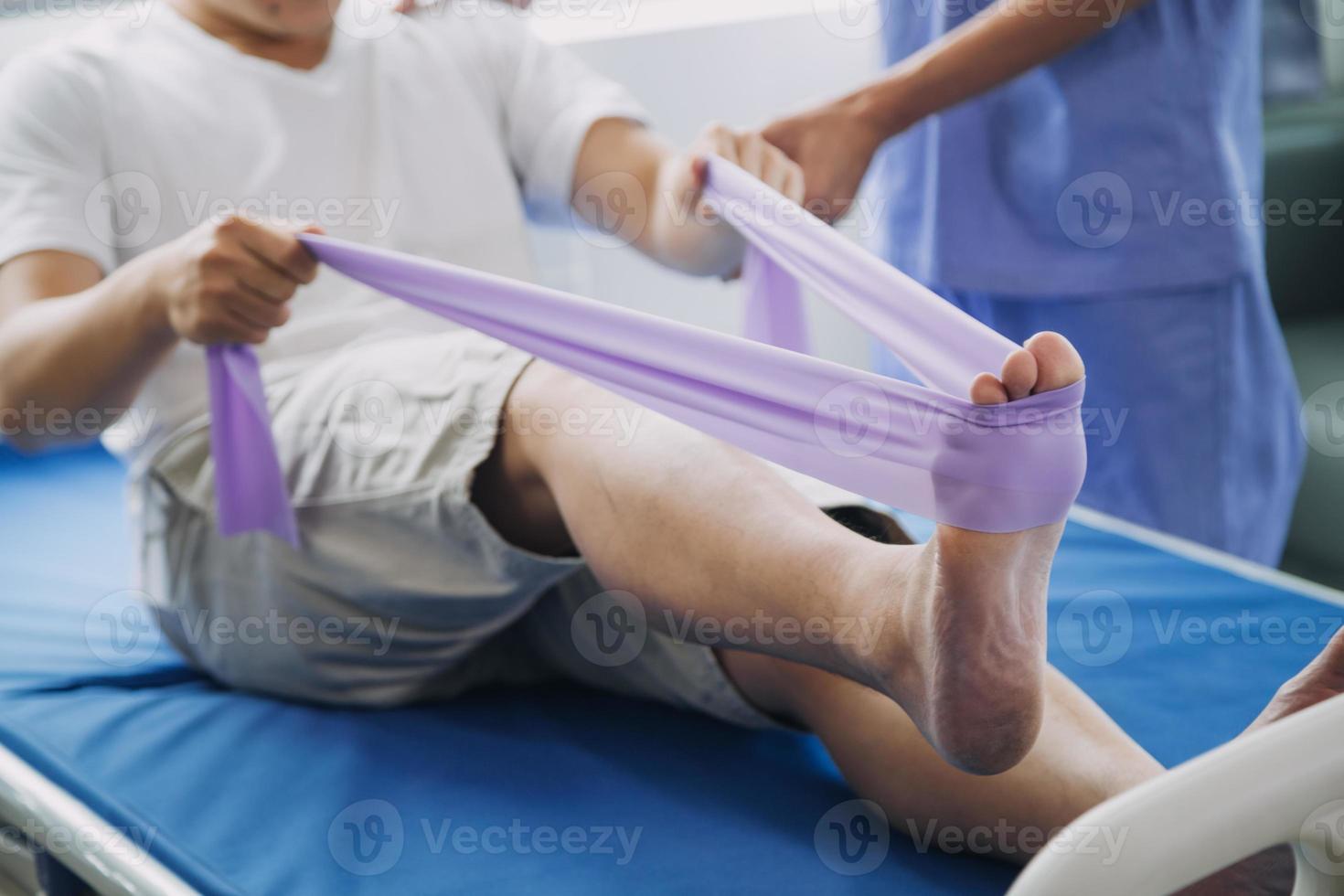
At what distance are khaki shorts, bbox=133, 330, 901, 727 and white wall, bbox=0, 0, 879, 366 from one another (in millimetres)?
1260

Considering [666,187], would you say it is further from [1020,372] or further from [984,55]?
[1020,372]

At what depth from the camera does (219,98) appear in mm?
1229

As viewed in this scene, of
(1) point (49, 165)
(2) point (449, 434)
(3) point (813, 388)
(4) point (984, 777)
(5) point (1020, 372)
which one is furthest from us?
(1) point (49, 165)

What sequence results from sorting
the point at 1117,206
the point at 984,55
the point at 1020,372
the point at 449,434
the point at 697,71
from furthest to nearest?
the point at 697,71 → the point at 1117,206 → the point at 984,55 → the point at 449,434 → the point at 1020,372

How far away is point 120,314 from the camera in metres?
1.00

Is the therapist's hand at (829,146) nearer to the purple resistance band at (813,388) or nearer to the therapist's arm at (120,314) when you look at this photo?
the purple resistance band at (813,388)

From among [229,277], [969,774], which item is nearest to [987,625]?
[969,774]

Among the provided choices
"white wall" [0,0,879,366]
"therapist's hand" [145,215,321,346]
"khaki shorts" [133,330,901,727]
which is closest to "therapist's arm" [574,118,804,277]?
"khaki shorts" [133,330,901,727]

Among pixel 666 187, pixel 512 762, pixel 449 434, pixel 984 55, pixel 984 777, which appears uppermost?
pixel 984 55

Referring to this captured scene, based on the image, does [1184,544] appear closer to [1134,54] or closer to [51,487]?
[1134,54]

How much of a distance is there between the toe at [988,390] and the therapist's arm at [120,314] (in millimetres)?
555

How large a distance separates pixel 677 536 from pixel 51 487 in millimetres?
1238

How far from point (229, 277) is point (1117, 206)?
0.86 metres

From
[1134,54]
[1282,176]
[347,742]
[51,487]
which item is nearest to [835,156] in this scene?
[1134,54]
